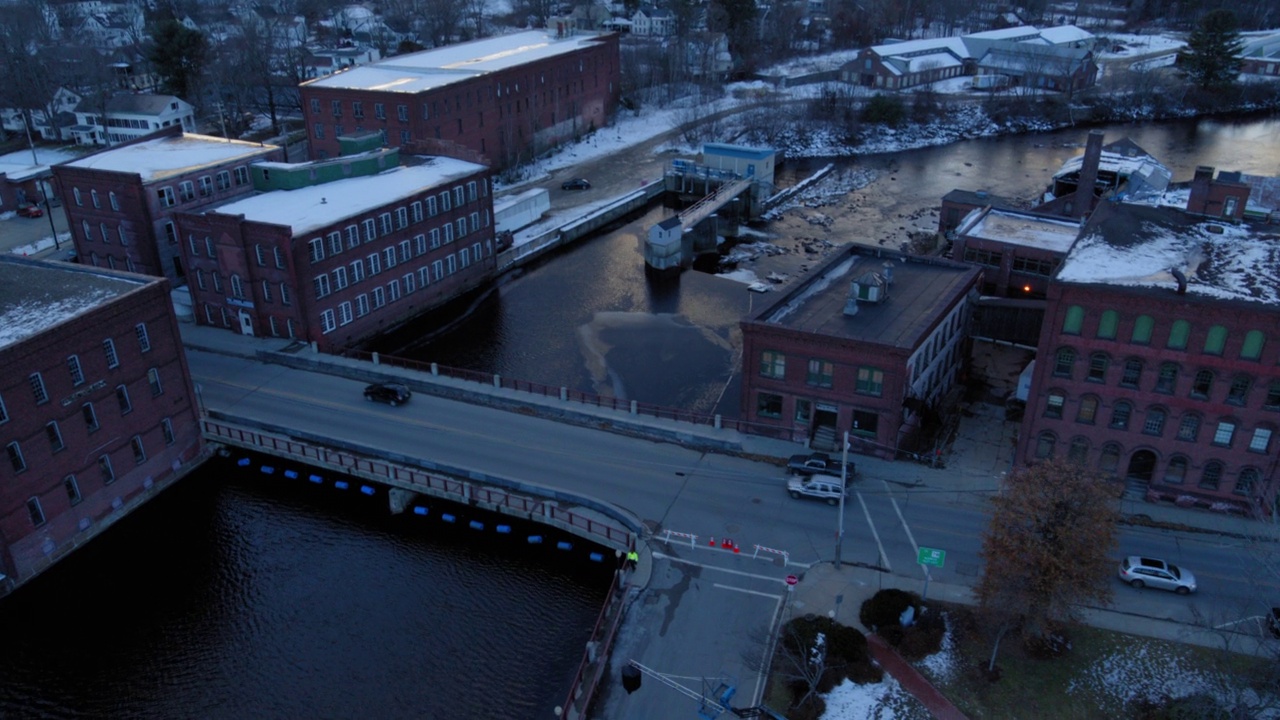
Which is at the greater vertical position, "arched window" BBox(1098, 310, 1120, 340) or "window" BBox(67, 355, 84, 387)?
"arched window" BBox(1098, 310, 1120, 340)

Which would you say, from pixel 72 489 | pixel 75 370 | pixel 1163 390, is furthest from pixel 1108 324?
pixel 72 489

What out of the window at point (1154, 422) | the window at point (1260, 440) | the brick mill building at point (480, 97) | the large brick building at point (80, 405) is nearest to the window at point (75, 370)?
the large brick building at point (80, 405)

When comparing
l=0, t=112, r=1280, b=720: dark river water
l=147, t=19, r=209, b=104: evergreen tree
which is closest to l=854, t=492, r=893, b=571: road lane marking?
l=0, t=112, r=1280, b=720: dark river water

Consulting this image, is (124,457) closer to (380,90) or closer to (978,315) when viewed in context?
(978,315)

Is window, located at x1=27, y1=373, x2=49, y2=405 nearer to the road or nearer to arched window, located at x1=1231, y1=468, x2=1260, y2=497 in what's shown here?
the road

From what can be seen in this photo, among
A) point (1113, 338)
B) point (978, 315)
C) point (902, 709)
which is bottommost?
point (902, 709)

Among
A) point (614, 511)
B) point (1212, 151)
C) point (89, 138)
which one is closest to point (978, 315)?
point (614, 511)

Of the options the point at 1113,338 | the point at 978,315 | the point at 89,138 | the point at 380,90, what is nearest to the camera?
the point at 1113,338
